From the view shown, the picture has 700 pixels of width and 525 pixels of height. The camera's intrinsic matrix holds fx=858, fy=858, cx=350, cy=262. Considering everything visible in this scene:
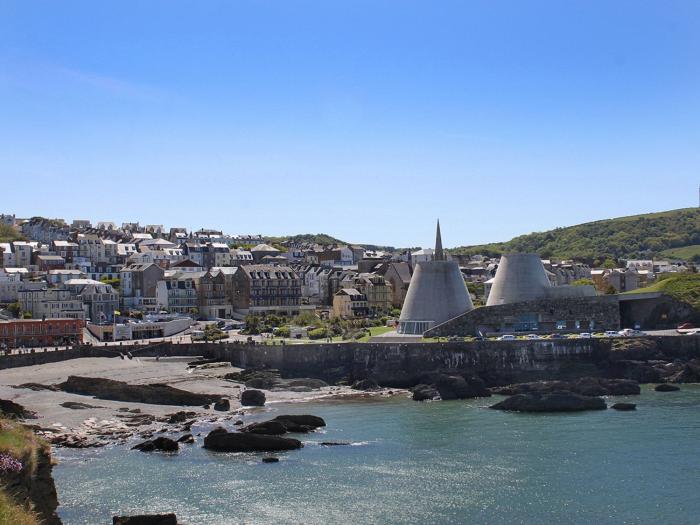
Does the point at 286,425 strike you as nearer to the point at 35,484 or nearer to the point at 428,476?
the point at 428,476

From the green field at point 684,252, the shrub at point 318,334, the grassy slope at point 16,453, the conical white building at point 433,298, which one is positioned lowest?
the grassy slope at point 16,453

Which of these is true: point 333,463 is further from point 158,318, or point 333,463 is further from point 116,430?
point 158,318

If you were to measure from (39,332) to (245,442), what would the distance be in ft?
142

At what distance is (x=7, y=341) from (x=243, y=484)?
48.8 metres

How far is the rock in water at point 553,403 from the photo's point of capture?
52250 mm

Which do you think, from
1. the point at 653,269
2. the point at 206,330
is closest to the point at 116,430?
the point at 206,330

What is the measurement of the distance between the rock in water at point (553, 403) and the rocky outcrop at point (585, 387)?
11.5ft

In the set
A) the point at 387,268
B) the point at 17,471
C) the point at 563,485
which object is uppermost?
the point at 387,268

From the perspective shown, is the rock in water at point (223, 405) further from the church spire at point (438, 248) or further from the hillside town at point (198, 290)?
the church spire at point (438, 248)

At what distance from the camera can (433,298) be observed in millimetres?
75938

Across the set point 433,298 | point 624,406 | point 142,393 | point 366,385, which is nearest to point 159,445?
point 142,393

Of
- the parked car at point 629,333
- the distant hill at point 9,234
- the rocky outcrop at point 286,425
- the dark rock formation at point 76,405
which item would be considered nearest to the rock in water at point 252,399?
the rocky outcrop at point 286,425

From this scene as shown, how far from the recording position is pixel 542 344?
65.9 m

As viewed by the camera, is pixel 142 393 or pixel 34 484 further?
pixel 142 393
